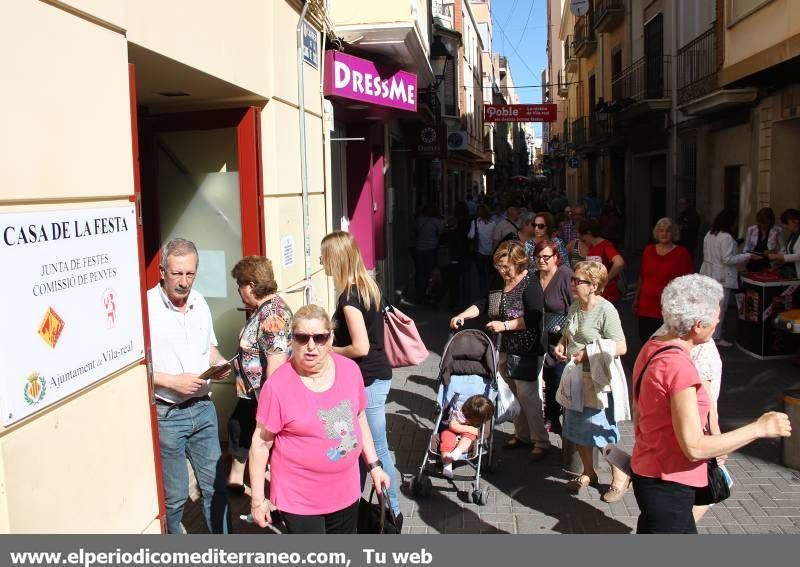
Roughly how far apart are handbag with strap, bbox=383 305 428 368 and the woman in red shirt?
304 centimetres

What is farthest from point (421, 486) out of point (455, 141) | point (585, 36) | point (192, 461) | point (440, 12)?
point (585, 36)

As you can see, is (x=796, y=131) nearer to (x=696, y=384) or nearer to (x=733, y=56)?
(x=733, y=56)

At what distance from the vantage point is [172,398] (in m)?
3.91

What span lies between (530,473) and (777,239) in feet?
18.0

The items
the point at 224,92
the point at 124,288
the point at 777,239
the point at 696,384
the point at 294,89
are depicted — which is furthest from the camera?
the point at 777,239

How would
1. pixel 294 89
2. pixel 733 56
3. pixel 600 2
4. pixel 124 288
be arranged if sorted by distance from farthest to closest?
1. pixel 600 2
2. pixel 733 56
3. pixel 294 89
4. pixel 124 288

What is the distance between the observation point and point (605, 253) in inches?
290

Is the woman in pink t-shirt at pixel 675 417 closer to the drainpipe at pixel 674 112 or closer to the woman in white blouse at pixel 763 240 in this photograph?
the woman in white blouse at pixel 763 240

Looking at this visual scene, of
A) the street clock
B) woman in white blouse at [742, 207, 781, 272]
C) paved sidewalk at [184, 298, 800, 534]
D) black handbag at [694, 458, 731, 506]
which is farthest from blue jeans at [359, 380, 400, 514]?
the street clock

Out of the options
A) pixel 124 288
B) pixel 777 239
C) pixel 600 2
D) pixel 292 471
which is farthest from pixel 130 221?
pixel 600 2

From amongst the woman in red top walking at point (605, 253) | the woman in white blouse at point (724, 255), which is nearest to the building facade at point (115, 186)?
the woman in red top walking at point (605, 253)

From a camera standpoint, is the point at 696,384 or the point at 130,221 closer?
the point at 696,384

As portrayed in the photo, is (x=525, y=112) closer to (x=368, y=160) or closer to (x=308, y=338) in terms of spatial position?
(x=368, y=160)

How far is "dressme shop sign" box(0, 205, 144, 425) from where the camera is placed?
2629mm
